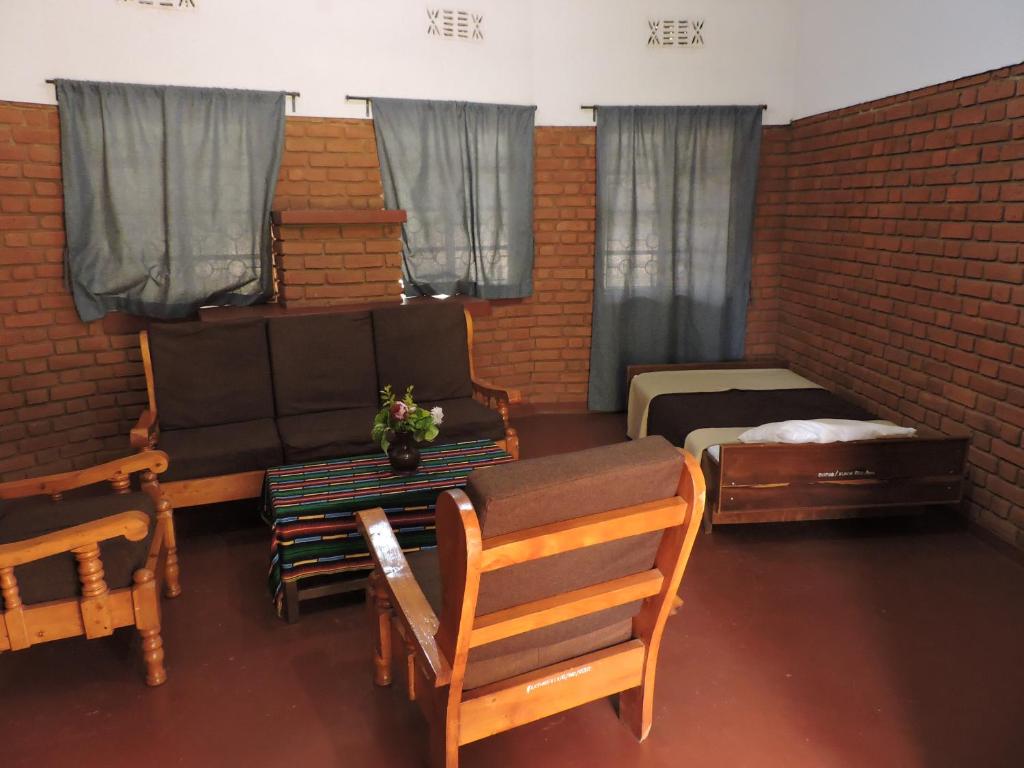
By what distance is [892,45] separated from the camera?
4.13 metres

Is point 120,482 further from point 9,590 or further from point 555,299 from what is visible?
point 555,299

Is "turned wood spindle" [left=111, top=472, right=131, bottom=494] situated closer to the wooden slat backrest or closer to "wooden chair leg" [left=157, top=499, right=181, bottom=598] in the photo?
"wooden chair leg" [left=157, top=499, right=181, bottom=598]

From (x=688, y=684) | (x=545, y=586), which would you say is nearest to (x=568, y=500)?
(x=545, y=586)

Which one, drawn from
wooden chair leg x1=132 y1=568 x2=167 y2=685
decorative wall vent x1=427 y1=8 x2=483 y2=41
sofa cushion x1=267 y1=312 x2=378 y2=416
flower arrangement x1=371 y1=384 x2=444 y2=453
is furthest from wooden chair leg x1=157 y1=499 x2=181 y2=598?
decorative wall vent x1=427 y1=8 x2=483 y2=41

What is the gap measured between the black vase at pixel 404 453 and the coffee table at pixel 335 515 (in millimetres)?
39

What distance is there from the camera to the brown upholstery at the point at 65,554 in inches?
90.7

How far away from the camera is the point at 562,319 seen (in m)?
5.48

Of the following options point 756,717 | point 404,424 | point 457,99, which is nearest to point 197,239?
point 457,99

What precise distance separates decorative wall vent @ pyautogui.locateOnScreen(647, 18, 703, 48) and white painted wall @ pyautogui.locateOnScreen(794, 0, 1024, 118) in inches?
27.5

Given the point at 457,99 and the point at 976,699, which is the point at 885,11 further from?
the point at 976,699

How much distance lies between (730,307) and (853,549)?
2394 mm

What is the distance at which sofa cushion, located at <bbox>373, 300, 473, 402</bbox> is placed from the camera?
427 cm

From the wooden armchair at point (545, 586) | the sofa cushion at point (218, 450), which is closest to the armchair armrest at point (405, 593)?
the wooden armchair at point (545, 586)

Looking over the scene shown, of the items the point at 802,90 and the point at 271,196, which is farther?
the point at 802,90
